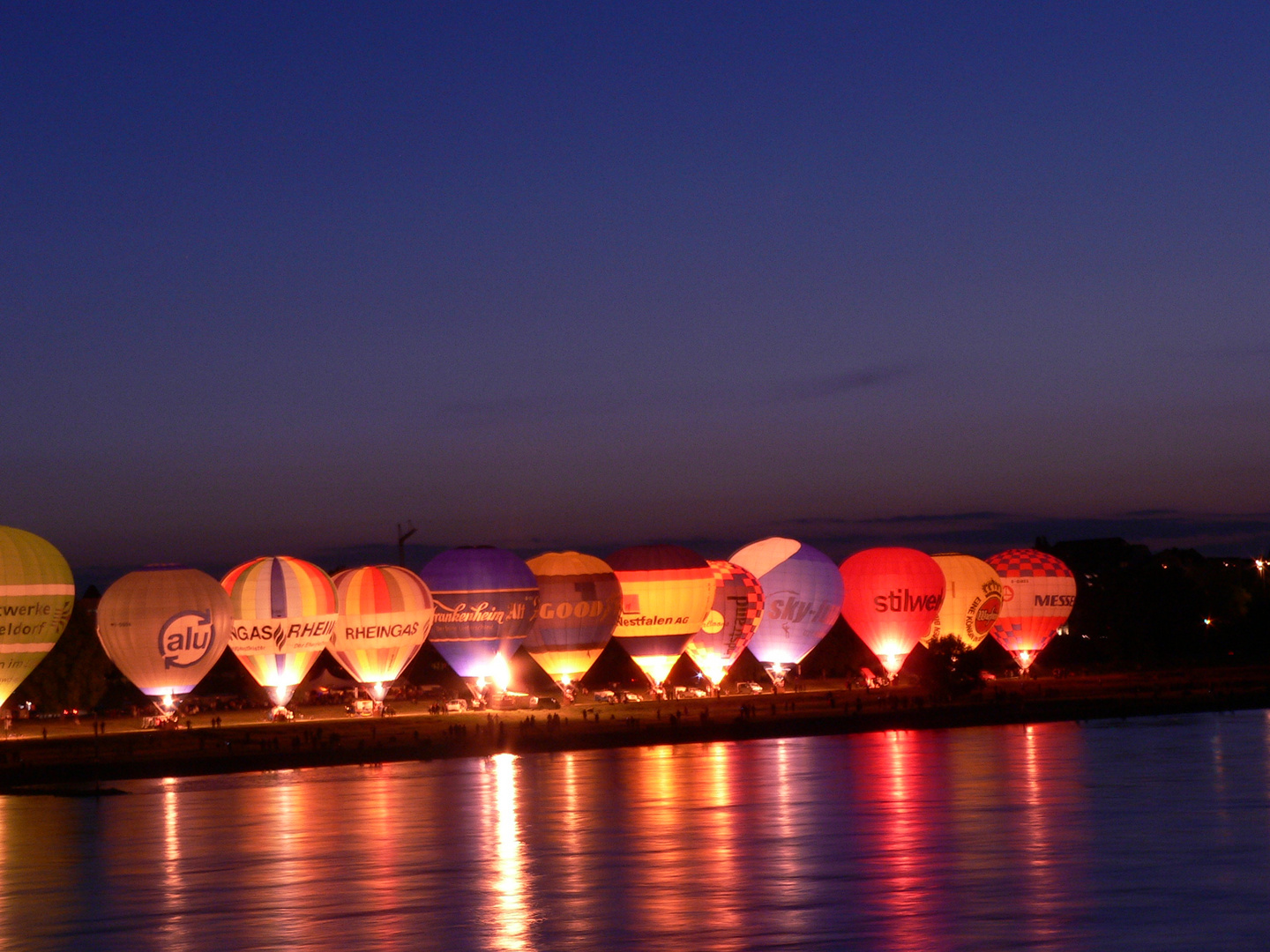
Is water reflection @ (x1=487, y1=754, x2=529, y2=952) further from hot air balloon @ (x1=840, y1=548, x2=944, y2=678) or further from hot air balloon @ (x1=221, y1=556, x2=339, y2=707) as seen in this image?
hot air balloon @ (x1=840, y1=548, x2=944, y2=678)

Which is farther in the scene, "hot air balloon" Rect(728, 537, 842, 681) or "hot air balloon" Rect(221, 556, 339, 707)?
"hot air balloon" Rect(728, 537, 842, 681)

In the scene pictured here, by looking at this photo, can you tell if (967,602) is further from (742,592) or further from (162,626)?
(162,626)

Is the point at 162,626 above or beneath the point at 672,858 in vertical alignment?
above

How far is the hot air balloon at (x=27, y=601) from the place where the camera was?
174 feet

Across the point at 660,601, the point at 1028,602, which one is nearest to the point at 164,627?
the point at 660,601

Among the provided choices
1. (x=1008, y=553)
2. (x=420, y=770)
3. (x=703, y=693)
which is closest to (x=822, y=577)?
(x=703, y=693)

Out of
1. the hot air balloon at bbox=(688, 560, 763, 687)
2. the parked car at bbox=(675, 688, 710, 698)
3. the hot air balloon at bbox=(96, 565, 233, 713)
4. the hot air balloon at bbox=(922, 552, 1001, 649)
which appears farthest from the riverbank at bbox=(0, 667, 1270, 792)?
the hot air balloon at bbox=(922, 552, 1001, 649)

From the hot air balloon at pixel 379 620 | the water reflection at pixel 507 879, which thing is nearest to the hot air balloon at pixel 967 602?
the hot air balloon at pixel 379 620

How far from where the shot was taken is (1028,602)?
78.4 metres

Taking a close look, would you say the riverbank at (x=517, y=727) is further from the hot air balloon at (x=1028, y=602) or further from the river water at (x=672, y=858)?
the hot air balloon at (x=1028, y=602)

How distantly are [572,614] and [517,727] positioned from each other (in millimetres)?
12090

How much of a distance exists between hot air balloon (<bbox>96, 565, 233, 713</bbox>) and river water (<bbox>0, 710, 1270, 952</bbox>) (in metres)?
15.7

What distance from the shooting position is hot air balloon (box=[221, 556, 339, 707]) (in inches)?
2244

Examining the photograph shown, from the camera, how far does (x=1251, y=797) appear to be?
2973cm
